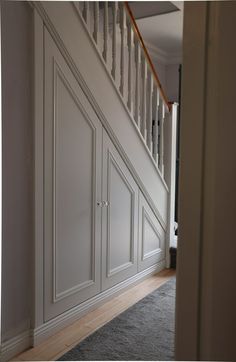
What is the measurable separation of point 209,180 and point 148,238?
296cm

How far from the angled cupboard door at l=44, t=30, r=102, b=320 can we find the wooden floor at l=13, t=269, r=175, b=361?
15 centimetres

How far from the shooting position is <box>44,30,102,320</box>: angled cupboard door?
2.27m

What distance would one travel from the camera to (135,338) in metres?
2.32

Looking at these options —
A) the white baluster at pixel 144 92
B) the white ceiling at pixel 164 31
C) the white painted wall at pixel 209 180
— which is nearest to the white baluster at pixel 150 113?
the white baluster at pixel 144 92

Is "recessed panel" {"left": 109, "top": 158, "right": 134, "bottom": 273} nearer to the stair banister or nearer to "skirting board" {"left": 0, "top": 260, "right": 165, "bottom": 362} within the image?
"skirting board" {"left": 0, "top": 260, "right": 165, "bottom": 362}

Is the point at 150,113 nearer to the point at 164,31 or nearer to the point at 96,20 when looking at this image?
the point at 96,20

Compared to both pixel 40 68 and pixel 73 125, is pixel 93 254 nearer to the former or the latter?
pixel 73 125

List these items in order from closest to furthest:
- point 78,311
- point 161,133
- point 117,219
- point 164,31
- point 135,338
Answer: point 135,338 → point 78,311 → point 117,219 → point 161,133 → point 164,31

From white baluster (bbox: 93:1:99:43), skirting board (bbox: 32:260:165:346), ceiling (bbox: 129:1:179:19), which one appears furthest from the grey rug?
ceiling (bbox: 129:1:179:19)

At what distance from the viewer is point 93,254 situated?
2746 mm

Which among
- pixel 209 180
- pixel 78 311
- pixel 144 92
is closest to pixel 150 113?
pixel 144 92

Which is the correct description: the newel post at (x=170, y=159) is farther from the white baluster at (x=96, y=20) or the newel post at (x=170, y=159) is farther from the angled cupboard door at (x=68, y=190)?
the white baluster at (x=96, y=20)

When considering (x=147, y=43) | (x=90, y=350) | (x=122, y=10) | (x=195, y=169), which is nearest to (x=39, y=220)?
(x=90, y=350)

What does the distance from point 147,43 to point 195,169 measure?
15.6ft
